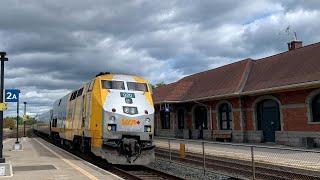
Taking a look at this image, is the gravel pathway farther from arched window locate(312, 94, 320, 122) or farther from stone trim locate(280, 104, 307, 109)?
arched window locate(312, 94, 320, 122)

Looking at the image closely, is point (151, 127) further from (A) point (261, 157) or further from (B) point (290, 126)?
(B) point (290, 126)

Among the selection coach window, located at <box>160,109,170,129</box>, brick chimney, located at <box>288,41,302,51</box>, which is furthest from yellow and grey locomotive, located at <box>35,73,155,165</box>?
coach window, located at <box>160,109,170,129</box>

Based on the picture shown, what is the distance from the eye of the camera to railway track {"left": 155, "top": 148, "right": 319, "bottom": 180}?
1200 cm

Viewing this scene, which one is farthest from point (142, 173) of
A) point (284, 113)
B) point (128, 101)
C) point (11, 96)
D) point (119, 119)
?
point (284, 113)

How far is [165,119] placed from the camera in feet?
137

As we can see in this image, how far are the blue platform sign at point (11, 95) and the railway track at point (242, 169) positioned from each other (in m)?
7.30

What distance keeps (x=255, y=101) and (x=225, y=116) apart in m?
4.14

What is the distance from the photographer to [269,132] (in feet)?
88.6

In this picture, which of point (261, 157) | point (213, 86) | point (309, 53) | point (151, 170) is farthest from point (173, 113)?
point (261, 157)

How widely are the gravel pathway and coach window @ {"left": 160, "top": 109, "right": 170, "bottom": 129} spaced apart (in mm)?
21152

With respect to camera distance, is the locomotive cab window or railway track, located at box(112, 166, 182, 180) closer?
railway track, located at box(112, 166, 182, 180)

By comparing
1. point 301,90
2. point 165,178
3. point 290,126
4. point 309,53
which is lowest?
point 165,178

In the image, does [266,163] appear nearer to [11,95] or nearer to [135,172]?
[135,172]

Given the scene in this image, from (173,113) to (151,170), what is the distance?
22387mm
